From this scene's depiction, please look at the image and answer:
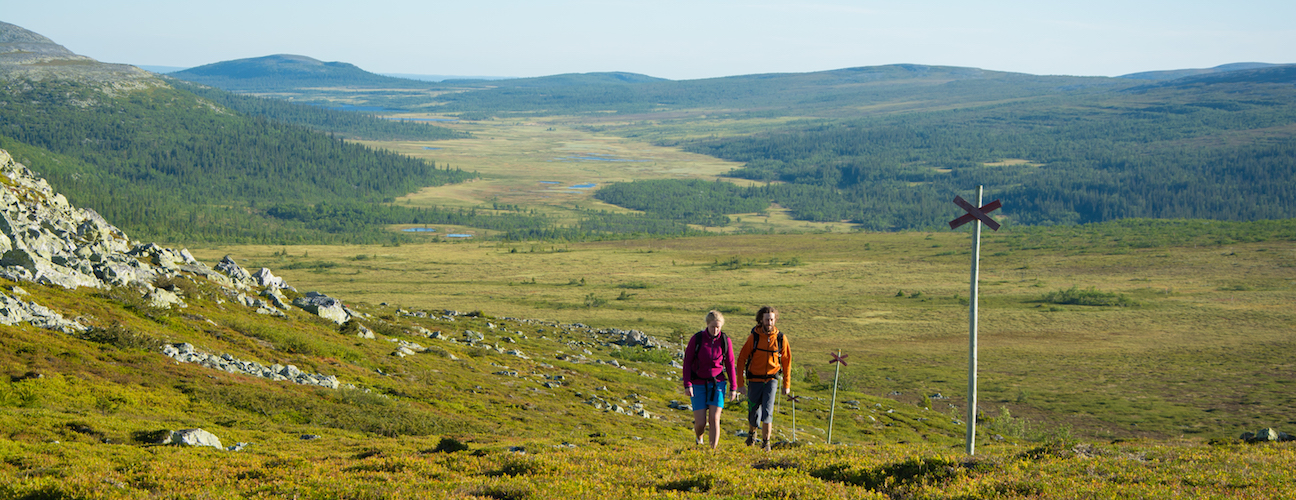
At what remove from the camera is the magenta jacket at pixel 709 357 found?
15.3 meters

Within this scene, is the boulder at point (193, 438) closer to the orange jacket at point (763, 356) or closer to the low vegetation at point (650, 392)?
the low vegetation at point (650, 392)

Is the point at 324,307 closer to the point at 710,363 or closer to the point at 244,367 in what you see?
the point at 244,367

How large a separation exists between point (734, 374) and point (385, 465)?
658 centimetres

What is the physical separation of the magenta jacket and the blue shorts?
0.85 ft

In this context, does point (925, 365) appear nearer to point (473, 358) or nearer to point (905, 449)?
point (473, 358)

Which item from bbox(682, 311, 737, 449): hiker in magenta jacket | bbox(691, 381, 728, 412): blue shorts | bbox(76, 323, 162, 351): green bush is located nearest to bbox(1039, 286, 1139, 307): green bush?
bbox(691, 381, 728, 412): blue shorts

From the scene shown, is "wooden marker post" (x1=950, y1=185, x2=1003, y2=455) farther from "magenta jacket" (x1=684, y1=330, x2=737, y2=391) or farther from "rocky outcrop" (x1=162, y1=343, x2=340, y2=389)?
"rocky outcrop" (x1=162, y1=343, x2=340, y2=389)

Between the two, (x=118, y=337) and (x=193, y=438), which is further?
(x=118, y=337)

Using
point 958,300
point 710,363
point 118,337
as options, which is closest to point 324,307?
point 118,337

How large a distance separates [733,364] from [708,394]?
81 cm

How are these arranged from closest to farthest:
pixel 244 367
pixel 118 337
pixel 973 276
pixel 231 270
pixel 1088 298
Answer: pixel 973 276 → pixel 118 337 → pixel 244 367 → pixel 231 270 → pixel 1088 298

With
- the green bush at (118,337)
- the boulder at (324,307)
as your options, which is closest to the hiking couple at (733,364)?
the green bush at (118,337)

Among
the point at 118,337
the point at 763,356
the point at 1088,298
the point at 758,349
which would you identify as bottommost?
the point at 1088,298

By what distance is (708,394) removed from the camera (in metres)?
15.8
